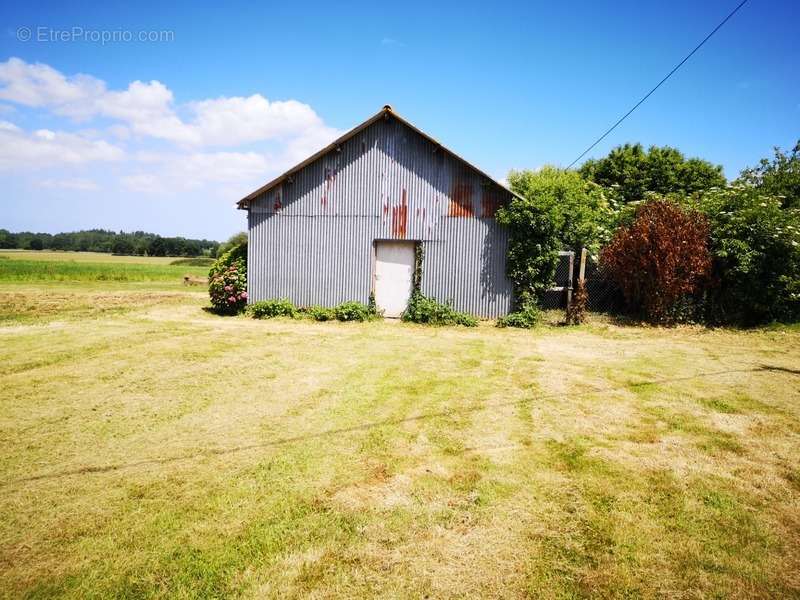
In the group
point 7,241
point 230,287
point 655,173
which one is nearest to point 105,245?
point 7,241

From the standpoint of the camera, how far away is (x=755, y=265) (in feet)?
42.0

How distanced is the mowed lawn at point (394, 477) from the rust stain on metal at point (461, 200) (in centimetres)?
677

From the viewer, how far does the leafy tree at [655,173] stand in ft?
98.6

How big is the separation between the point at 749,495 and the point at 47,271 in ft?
128

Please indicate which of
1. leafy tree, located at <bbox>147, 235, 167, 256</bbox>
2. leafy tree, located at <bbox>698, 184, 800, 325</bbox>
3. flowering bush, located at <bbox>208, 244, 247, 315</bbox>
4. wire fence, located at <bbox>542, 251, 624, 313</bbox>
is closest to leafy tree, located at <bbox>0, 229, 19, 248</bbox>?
leafy tree, located at <bbox>147, 235, 167, 256</bbox>

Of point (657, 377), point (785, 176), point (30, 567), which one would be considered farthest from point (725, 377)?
point (785, 176)

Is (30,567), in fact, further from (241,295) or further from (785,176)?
(785,176)

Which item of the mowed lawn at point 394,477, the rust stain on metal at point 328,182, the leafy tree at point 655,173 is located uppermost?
the leafy tree at point 655,173

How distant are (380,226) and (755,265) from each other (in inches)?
468

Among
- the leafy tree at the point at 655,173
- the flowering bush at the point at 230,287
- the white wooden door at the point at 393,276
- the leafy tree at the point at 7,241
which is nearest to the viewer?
the white wooden door at the point at 393,276

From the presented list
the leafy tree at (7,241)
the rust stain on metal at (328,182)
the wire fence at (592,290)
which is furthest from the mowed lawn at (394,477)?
the leafy tree at (7,241)

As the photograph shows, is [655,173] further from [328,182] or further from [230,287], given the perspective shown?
[230,287]

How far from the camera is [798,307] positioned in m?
13.2

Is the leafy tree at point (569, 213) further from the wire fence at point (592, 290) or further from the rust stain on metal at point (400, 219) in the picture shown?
the rust stain on metal at point (400, 219)
